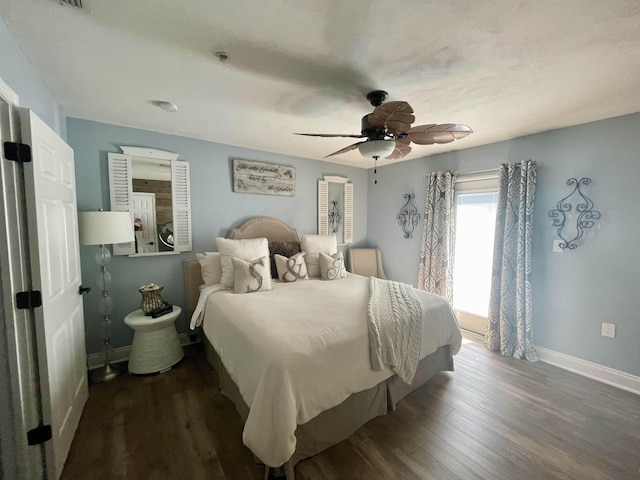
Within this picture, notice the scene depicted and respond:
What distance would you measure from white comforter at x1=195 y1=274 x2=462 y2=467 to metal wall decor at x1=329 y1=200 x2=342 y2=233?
81.3 inches

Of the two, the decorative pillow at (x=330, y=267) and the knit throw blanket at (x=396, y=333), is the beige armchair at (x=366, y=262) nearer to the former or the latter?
the decorative pillow at (x=330, y=267)

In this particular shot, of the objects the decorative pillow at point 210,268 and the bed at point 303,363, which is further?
the decorative pillow at point 210,268

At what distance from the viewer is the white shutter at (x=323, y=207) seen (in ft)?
13.2

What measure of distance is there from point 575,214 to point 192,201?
13.5 feet

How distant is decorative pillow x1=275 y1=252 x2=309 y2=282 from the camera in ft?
9.55

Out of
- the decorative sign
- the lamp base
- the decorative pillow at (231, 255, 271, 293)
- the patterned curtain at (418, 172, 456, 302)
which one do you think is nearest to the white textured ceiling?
the decorative sign

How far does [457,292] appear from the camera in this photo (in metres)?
3.52

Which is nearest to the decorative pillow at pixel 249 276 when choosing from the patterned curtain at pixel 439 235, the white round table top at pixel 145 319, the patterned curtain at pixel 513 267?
the white round table top at pixel 145 319

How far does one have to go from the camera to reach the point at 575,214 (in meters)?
2.47

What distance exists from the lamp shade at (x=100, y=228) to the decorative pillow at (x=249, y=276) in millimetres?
983

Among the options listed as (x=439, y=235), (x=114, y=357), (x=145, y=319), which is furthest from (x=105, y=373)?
(x=439, y=235)

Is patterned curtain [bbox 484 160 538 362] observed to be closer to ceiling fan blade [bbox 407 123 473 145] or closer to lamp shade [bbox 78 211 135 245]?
ceiling fan blade [bbox 407 123 473 145]

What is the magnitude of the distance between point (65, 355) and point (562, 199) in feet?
14.3

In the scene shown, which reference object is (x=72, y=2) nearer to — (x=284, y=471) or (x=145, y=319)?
(x=145, y=319)
